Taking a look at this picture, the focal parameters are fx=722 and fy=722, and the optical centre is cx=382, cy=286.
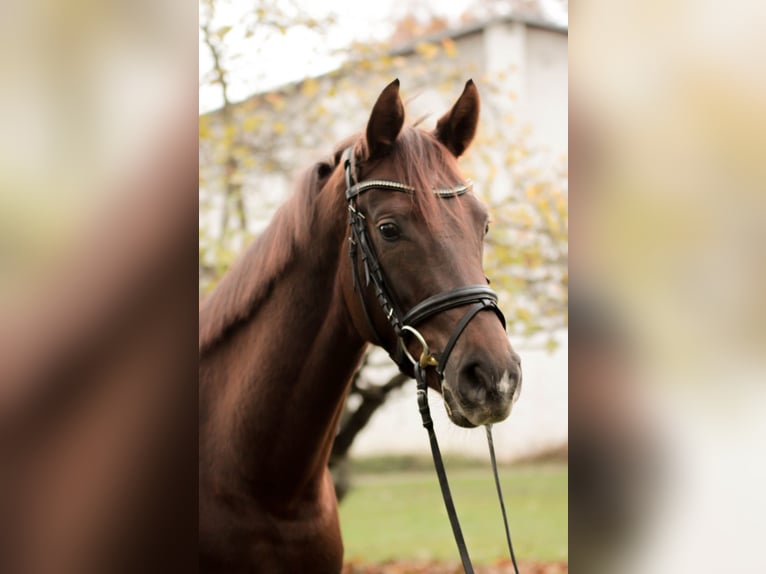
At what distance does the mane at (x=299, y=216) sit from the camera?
2213 mm


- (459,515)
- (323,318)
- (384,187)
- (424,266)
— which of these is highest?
(384,187)

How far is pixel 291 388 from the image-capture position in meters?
2.35

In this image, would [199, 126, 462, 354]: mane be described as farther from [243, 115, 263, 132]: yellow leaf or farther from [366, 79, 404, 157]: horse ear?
[243, 115, 263, 132]: yellow leaf

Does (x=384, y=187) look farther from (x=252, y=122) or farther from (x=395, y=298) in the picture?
(x=252, y=122)

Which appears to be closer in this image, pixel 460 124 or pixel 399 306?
pixel 399 306

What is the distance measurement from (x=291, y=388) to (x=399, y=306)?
48 cm

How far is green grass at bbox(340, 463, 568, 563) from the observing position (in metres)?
6.85

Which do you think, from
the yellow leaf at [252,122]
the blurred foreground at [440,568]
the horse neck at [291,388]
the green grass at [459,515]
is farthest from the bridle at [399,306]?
the green grass at [459,515]

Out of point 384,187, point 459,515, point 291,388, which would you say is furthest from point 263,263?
point 459,515

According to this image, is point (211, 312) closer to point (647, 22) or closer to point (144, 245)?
point (144, 245)

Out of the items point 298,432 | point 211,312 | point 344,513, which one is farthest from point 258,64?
point 344,513

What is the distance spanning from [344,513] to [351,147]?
6685mm

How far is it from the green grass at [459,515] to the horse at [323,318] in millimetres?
4481

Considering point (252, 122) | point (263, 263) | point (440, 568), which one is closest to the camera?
point (263, 263)
